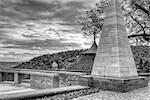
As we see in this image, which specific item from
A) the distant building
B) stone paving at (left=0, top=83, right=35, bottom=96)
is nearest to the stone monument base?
stone paving at (left=0, top=83, right=35, bottom=96)

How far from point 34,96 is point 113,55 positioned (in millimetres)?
4686

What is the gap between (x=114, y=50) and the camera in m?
9.02

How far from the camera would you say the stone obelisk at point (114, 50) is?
8805 millimetres

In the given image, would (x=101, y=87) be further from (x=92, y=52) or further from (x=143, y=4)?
(x=143, y=4)

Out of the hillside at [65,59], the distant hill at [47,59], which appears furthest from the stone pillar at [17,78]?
the distant hill at [47,59]

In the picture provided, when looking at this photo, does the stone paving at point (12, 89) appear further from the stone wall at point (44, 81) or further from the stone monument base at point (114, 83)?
the stone monument base at point (114, 83)

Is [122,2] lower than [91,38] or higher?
higher

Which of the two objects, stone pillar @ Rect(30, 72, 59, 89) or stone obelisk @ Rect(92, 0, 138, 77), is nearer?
stone obelisk @ Rect(92, 0, 138, 77)

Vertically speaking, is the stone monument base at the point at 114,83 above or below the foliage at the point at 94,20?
below

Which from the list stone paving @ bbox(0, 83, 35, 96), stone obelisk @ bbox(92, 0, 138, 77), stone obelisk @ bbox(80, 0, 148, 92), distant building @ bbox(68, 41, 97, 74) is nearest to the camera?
stone obelisk @ bbox(80, 0, 148, 92)

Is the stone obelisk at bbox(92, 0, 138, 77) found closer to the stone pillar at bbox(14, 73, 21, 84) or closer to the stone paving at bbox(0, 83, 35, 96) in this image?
the stone paving at bbox(0, 83, 35, 96)

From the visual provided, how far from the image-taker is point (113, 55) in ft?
29.5

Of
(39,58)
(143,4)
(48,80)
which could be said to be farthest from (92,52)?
(39,58)

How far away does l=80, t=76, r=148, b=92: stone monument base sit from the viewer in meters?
8.17
